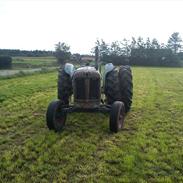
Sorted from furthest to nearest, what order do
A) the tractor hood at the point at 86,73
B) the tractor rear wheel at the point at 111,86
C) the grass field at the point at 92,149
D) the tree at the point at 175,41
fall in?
the tree at the point at 175,41, the tractor rear wheel at the point at 111,86, the tractor hood at the point at 86,73, the grass field at the point at 92,149

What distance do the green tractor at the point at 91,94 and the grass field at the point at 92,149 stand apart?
0.30m

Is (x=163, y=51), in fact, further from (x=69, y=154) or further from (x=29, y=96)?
(x=69, y=154)

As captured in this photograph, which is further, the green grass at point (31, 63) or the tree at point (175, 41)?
the tree at point (175, 41)

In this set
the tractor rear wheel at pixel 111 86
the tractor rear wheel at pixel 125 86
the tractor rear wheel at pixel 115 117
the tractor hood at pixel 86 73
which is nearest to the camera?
the tractor rear wheel at pixel 115 117

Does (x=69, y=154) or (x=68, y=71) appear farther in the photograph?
(x=68, y=71)

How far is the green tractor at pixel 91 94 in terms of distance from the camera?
6789mm

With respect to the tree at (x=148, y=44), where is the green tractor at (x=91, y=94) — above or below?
below

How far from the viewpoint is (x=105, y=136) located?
21.1 ft

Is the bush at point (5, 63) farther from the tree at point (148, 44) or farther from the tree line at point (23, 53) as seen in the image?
the tree at point (148, 44)

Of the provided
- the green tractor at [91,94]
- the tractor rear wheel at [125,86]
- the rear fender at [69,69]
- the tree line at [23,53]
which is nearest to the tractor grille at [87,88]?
the green tractor at [91,94]

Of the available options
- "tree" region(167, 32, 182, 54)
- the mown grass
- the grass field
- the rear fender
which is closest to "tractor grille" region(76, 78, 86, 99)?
the grass field

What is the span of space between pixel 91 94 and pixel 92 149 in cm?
188

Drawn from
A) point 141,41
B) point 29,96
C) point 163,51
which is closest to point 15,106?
point 29,96

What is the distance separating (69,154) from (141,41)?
7003 cm
